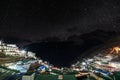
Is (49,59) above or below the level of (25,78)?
above

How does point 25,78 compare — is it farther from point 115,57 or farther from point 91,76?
point 115,57

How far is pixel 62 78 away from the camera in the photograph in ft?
16.5

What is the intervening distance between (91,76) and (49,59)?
354 ft

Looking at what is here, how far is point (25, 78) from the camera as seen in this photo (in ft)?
16.5

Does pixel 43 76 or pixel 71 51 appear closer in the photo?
pixel 43 76

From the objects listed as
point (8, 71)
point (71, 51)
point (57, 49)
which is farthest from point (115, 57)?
point (57, 49)

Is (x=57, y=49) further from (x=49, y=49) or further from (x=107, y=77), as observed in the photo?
(x=107, y=77)

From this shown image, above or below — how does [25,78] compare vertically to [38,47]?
below

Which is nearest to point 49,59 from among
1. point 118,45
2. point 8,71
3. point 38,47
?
point 38,47

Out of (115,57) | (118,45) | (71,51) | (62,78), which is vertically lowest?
(62,78)

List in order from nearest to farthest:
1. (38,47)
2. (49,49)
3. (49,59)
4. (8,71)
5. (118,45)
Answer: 1. (8,71)
2. (118,45)
3. (49,59)
4. (38,47)
5. (49,49)

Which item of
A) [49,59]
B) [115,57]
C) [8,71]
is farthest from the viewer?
[49,59]

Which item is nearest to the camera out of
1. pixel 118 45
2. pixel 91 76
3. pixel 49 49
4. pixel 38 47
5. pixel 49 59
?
pixel 91 76

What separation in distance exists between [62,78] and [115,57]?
2789 centimetres
